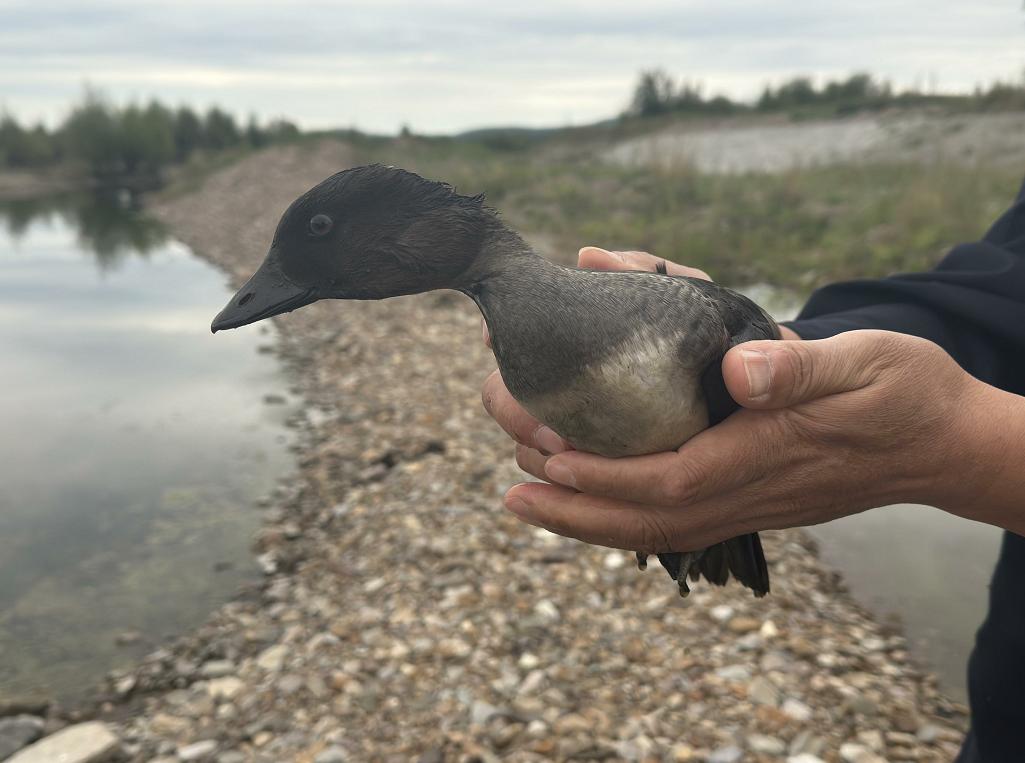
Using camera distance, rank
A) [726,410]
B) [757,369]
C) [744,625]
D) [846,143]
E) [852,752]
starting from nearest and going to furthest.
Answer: [757,369], [726,410], [852,752], [744,625], [846,143]

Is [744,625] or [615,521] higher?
[615,521]

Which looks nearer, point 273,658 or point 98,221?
point 273,658

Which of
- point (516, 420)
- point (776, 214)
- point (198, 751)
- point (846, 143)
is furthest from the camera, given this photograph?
point (846, 143)

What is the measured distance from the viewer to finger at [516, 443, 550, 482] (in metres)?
2.35

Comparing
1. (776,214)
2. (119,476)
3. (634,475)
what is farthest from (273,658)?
(776,214)

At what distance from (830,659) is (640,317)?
10.1 ft

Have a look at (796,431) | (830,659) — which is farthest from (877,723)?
(796,431)

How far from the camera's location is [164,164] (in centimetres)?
6275

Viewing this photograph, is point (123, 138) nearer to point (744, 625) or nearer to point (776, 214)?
point (776, 214)

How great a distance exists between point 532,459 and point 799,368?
0.90m

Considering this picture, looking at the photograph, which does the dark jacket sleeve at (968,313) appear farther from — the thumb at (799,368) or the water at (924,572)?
the water at (924,572)

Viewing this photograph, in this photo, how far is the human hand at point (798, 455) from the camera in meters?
1.81

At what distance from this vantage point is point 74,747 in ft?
13.1

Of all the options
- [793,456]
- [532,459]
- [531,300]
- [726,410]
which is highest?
[531,300]
